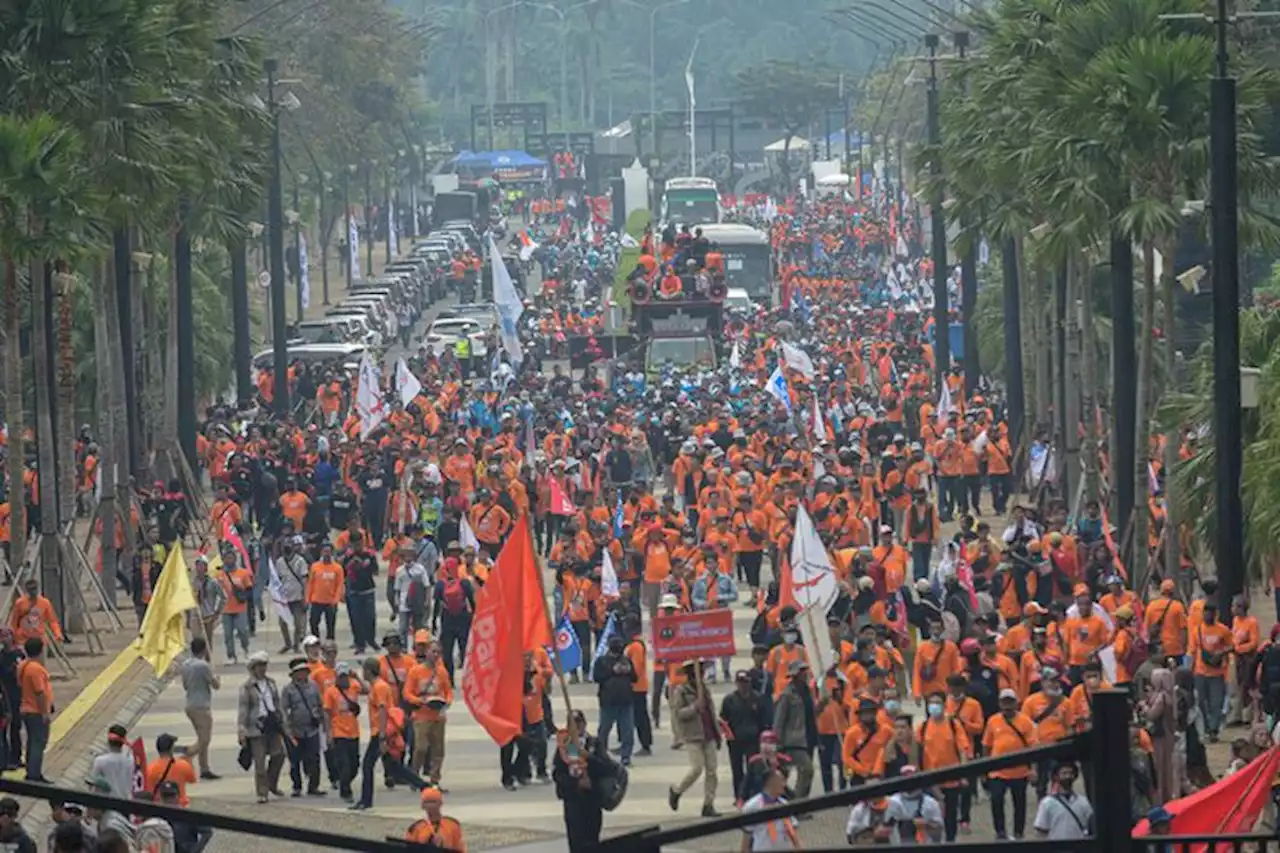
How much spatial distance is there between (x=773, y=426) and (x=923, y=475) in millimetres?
8955

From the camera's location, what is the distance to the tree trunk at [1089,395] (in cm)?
3872

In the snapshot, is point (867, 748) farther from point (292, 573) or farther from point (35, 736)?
point (292, 573)

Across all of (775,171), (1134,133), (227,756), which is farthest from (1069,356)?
(775,171)

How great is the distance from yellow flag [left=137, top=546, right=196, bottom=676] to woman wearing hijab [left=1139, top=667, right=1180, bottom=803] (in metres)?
7.43

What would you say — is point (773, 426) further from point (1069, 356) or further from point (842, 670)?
point (842, 670)

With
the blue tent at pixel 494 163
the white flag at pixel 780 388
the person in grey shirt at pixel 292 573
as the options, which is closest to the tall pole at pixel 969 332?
the white flag at pixel 780 388

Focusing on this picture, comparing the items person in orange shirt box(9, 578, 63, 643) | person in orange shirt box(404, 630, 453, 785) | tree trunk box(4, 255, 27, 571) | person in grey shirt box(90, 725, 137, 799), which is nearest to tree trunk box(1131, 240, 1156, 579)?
person in orange shirt box(404, 630, 453, 785)

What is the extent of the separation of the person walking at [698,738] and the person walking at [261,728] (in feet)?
10.0

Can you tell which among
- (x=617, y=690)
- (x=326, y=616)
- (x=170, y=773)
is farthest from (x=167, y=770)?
(x=326, y=616)

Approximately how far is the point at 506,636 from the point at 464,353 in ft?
163

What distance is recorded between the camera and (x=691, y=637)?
2380 centimetres

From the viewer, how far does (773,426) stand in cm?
4544

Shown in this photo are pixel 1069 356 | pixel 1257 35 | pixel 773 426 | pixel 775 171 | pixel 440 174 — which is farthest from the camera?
pixel 775 171

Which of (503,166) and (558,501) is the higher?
(503,166)
